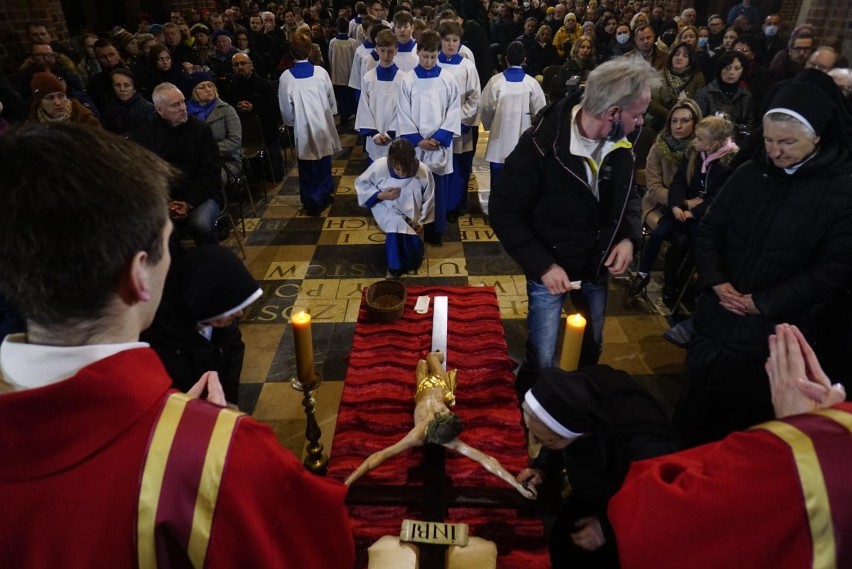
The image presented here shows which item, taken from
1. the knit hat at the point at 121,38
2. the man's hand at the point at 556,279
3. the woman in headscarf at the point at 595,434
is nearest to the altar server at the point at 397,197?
the man's hand at the point at 556,279

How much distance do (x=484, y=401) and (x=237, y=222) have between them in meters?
4.11

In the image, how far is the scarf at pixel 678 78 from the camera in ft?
19.4

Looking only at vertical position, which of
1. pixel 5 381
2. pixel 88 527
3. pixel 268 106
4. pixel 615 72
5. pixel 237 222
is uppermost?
pixel 615 72

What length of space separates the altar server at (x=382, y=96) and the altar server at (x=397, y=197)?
1.36 metres

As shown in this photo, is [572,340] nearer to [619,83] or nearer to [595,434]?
[595,434]

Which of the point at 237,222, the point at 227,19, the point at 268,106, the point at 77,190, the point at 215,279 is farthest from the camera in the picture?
the point at 227,19

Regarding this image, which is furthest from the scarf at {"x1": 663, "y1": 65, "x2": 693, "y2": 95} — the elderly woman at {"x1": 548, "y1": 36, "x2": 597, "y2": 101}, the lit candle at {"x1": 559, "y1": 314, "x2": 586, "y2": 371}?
the lit candle at {"x1": 559, "y1": 314, "x2": 586, "y2": 371}

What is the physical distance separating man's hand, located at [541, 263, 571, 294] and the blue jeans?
20cm

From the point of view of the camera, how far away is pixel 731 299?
2.48 meters

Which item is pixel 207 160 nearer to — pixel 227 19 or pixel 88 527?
pixel 88 527

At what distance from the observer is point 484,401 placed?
9.00ft

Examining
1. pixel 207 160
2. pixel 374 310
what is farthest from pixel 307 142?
pixel 374 310

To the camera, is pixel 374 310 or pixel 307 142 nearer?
pixel 374 310

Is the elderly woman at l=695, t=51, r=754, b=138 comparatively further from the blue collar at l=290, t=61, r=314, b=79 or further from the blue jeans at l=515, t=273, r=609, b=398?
the blue collar at l=290, t=61, r=314, b=79
